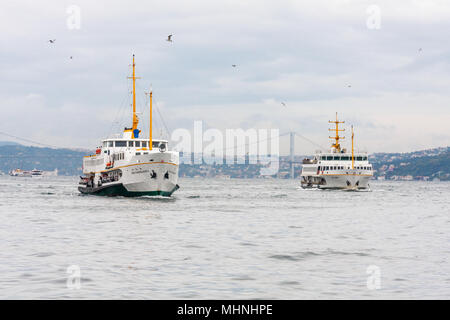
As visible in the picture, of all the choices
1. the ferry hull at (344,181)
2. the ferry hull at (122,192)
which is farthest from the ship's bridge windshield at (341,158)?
the ferry hull at (122,192)

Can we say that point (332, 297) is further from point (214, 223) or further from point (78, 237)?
point (214, 223)

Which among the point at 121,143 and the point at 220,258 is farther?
the point at 121,143

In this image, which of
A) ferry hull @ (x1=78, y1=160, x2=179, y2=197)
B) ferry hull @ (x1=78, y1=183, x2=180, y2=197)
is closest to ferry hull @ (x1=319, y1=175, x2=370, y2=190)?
ferry hull @ (x1=78, y1=183, x2=180, y2=197)

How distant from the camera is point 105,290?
1558 centimetres

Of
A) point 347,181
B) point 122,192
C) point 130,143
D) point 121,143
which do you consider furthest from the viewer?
point 347,181

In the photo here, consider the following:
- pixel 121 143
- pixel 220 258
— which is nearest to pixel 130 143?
pixel 121 143

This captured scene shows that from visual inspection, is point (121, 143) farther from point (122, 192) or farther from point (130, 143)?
point (122, 192)

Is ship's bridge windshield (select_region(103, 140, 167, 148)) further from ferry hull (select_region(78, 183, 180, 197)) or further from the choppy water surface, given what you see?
the choppy water surface

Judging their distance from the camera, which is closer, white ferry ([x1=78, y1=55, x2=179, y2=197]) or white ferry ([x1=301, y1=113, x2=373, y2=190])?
white ferry ([x1=78, y1=55, x2=179, y2=197])

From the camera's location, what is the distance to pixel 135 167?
58.9 metres

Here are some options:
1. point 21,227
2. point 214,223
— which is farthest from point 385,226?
point 21,227

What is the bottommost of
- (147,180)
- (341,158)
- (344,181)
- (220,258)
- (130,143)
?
(220,258)

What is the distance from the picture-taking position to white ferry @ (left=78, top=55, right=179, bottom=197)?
5862cm
